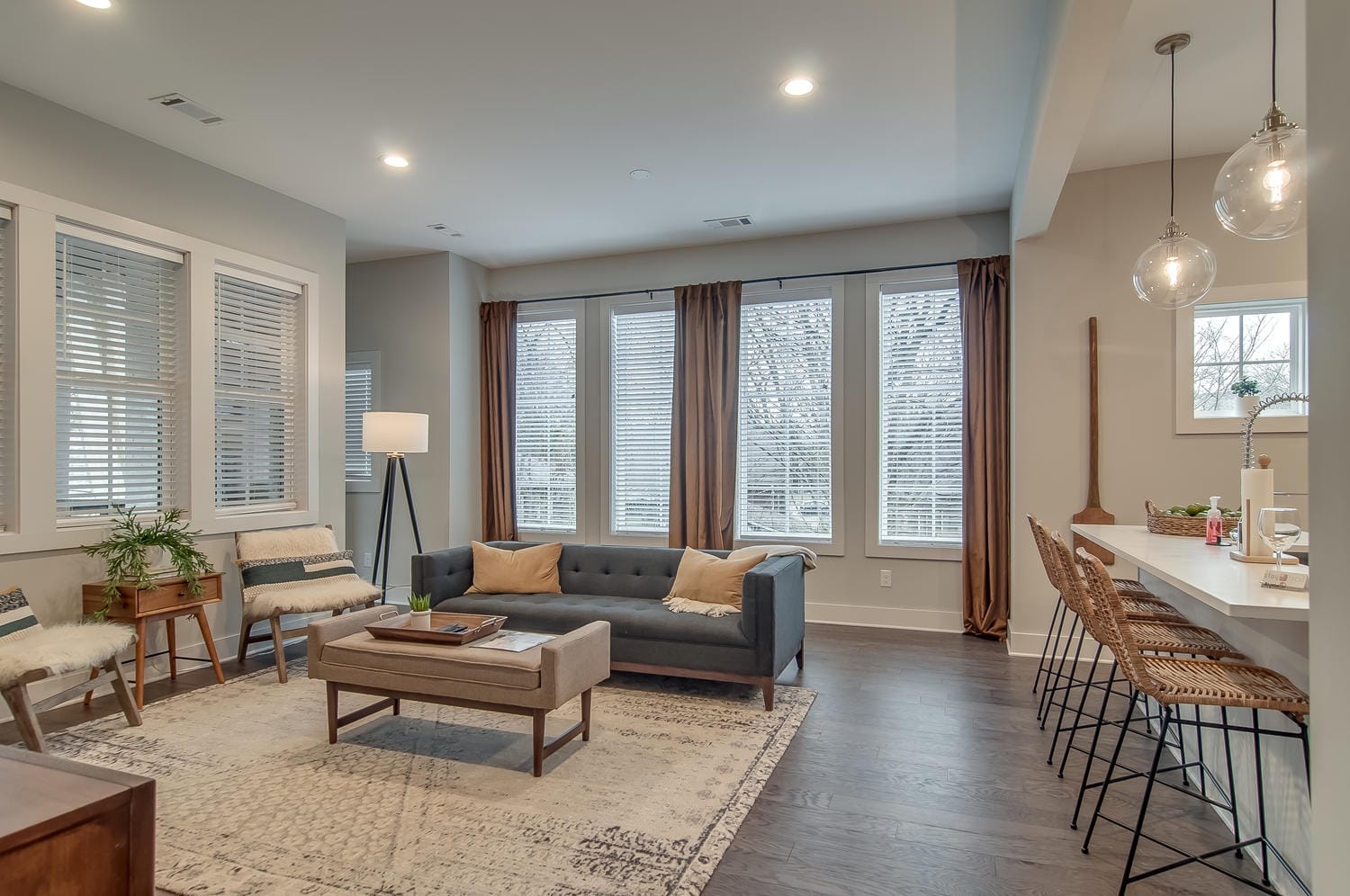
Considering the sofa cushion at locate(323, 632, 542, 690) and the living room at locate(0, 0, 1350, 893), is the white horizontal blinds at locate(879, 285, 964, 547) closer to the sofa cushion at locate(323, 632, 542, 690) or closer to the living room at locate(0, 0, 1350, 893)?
the living room at locate(0, 0, 1350, 893)

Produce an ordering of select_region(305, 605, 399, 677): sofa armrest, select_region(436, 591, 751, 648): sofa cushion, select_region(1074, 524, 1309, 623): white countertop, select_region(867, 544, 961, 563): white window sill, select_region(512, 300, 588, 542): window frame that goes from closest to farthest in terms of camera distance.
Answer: select_region(1074, 524, 1309, 623): white countertop
select_region(305, 605, 399, 677): sofa armrest
select_region(436, 591, 751, 648): sofa cushion
select_region(867, 544, 961, 563): white window sill
select_region(512, 300, 588, 542): window frame

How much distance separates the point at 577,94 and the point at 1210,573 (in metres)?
3.36

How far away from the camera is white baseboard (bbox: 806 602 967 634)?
550cm

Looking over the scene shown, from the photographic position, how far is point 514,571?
4.70 m

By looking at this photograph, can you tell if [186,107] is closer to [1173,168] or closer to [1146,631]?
[1146,631]

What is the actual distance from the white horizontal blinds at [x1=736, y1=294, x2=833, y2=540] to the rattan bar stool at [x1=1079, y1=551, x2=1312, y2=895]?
11.7ft

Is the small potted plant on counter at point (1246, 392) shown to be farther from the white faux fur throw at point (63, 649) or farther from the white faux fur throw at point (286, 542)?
the white faux fur throw at point (63, 649)

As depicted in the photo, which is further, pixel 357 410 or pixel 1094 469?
pixel 357 410

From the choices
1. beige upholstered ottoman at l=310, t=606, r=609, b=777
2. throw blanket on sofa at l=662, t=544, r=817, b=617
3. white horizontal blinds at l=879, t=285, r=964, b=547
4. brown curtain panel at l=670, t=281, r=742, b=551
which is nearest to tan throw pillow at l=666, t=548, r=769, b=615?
throw blanket on sofa at l=662, t=544, r=817, b=617

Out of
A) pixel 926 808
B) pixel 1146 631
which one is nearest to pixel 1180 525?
pixel 1146 631

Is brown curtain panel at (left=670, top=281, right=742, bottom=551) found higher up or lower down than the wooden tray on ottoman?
higher up

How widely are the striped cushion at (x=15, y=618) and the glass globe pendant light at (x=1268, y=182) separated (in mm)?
4996

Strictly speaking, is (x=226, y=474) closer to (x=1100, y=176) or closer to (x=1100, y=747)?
(x=1100, y=747)

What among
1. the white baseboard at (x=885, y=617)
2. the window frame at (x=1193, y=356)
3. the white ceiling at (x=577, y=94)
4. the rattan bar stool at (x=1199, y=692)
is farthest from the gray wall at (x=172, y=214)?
the window frame at (x=1193, y=356)
